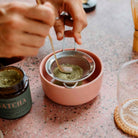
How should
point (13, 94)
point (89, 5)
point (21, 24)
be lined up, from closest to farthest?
1. point (21, 24)
2. point (13, 94)
3. point (89, 5)

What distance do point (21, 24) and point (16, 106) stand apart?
28 centimetres

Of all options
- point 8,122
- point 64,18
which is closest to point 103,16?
point 64,18

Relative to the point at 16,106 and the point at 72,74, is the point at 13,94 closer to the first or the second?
the point at 16,106

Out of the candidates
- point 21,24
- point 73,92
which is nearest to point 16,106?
point 73,92

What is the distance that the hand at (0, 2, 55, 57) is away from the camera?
0.53 m

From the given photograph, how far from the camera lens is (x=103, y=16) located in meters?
1.28

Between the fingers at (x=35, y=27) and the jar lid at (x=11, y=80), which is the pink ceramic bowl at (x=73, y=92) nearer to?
the jar lid at (x=11, y=80)

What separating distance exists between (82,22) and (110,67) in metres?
0.22

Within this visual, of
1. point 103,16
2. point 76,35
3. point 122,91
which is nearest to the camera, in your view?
point 122,91

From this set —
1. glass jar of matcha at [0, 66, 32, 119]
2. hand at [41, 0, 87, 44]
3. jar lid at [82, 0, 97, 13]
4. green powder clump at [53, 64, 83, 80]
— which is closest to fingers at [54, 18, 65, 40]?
hand at [41, 0, 87, 44]

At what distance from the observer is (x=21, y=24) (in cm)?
53

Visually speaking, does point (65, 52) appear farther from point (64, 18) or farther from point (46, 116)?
point (46, 116)

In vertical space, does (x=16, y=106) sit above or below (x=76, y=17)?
below

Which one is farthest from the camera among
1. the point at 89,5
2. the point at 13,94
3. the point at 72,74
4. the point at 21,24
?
the point at 89,5
